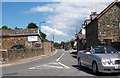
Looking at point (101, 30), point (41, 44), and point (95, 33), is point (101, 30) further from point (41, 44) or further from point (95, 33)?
point (41, 44)

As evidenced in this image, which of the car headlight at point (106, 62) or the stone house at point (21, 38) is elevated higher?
the stone house at point (21, 38)

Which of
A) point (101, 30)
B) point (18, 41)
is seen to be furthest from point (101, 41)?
point (18, 41)

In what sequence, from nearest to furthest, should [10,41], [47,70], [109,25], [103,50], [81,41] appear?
1. [103,50]
2. [47,70]
3. [109,25]
4. [10,41]
5. [81,41]

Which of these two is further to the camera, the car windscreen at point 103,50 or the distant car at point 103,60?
the car windscreen at point 103,50

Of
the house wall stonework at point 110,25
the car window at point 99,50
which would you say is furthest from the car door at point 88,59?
the house wall stonework at point 110,25

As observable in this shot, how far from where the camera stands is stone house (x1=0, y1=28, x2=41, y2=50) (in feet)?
192

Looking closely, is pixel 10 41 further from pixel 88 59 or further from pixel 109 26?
pixel 88 59

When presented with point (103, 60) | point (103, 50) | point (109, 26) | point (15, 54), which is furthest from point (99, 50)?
point (109, 26)

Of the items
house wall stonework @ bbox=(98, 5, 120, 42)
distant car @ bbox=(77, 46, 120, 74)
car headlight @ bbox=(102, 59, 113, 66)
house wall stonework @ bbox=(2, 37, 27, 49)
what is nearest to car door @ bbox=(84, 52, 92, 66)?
distant car @ bbox=(77, 46, 120, 74)

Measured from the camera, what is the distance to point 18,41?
59.7 meters

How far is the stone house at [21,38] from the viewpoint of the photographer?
58.5 metres

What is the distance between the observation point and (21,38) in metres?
59.6

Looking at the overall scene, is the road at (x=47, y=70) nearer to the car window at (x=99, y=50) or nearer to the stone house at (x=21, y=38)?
the car window at (x=99, y=50)

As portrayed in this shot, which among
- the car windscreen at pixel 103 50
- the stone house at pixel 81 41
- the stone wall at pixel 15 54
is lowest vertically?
the stone wall at pixel 15 54
